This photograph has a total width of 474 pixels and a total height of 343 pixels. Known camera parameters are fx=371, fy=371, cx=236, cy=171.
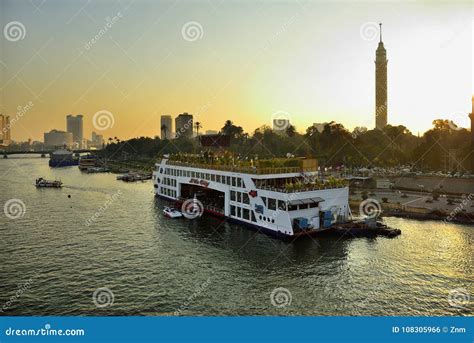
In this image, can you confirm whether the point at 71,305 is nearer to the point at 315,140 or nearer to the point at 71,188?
the point at 71,188

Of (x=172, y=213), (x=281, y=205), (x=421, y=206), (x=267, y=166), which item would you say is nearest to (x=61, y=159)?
(x=172, y=213)

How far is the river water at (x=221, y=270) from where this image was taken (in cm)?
1605

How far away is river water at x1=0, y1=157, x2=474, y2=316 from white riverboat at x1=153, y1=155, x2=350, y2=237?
1305mm

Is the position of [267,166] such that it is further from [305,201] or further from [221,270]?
[221,270]

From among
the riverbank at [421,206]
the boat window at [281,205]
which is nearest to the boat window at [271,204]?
the boat window at [281,205]

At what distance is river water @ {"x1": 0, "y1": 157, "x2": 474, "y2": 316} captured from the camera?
632 inches

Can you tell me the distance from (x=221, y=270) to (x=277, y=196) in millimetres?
8064

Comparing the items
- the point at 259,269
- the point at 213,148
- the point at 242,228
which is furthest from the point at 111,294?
the point at 213,148

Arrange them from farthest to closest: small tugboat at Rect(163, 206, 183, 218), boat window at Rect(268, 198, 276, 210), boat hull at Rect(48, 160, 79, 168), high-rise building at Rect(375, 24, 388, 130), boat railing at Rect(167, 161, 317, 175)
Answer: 1. boat hull at Rect(48, 160, 79, 168)
2. high-rise building at Rect(375, 24, 388, 130)
3. small tugboat at Rect(163, 206, 183, 218)
4. boat railing at Rect(167, 161, 317, 175)
5. boat window at Rect(268, 198, 276, 210)

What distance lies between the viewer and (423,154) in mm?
67188

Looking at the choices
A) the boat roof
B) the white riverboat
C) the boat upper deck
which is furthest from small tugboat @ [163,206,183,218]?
the boat roof

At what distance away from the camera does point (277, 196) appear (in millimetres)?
26375

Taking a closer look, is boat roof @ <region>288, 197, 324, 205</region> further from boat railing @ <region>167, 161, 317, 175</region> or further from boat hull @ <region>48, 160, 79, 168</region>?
boat hull @ <region>48, 160, 79, 168</region>

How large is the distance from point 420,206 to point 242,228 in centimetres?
1896
